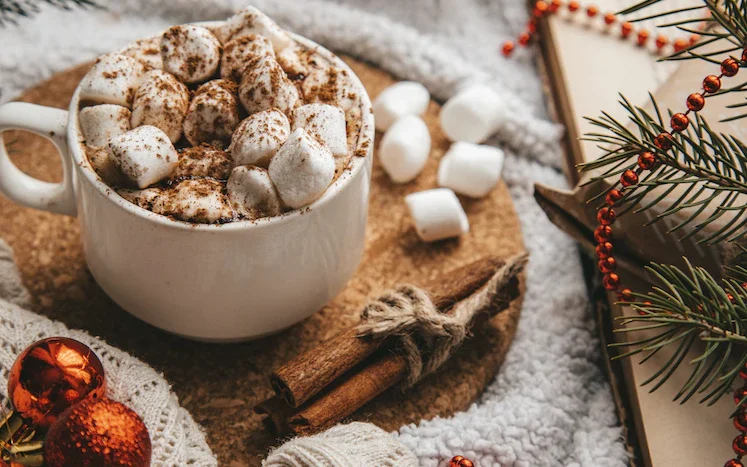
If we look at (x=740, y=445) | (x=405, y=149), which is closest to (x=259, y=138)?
(x=405, y=149)

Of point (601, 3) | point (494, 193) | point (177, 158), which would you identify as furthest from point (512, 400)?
point (601, 3)

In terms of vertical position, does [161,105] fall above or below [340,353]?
above

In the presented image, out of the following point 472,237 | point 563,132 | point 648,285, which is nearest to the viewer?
point 648,285

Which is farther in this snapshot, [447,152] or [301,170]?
[447,152]

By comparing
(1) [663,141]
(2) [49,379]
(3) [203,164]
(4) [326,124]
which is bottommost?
(2) [49,379]

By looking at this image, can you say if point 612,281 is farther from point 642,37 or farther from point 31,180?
point 31,180

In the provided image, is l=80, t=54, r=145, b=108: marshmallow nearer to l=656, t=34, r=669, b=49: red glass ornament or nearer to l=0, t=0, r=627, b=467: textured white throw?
l=0, t=0, r=627, b=467: textured white throw

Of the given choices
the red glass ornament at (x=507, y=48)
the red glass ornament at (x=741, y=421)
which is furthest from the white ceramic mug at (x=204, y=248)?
the red glass ornament at (x=507, y=48)

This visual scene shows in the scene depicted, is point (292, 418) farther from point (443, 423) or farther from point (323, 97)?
point (323, 97)
